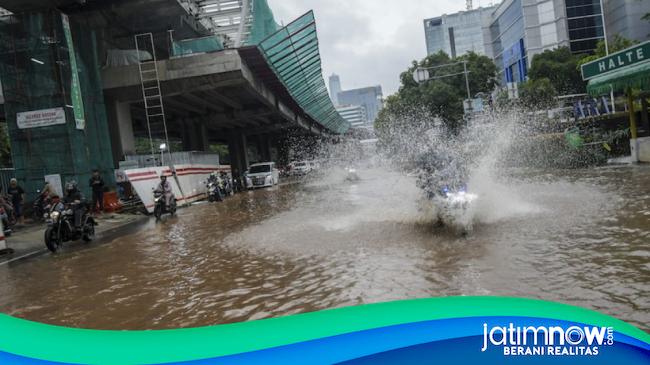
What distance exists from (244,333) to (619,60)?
19733 millimetres

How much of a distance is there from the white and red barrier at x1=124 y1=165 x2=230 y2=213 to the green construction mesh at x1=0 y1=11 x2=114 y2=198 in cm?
307

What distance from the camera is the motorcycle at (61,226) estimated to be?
10.8 metres

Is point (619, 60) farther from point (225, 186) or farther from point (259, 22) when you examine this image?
point (259, 22)

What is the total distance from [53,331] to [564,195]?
11.6 m

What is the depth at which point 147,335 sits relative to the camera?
2.34 m

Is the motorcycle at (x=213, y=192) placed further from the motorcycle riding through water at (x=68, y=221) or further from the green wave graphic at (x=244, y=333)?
the green wave graphic at (x=244, y=333)

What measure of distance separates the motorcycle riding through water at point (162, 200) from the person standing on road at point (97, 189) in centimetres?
256

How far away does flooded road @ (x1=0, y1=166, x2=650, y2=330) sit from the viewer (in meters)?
5.15

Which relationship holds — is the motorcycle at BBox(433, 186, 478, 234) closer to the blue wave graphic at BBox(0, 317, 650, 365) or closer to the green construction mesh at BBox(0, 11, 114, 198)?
the blue wave graphic at BBox(0, 317, 650, 365)

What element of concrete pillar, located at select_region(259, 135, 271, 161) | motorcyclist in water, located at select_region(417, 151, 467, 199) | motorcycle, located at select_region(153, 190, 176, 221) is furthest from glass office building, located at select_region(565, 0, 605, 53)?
motorcyclist in water, located at select_region(417, 151, 467, 199)

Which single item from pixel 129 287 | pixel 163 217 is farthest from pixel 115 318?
pixel 163 217

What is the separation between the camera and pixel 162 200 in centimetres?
1648

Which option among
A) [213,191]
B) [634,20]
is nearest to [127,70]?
[213,191]

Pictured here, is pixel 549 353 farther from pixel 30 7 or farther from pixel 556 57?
pixel 556 57
